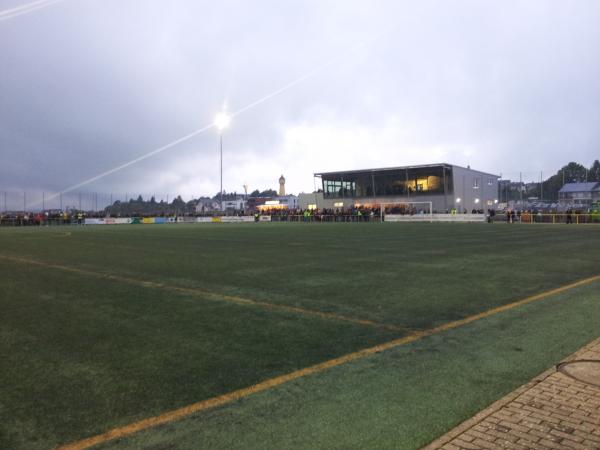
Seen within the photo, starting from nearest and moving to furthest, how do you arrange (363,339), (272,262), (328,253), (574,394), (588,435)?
(588,435) < (574,394) < (363,339) < (272,262) < (328,253)

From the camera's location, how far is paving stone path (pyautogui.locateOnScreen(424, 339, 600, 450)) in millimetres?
2777

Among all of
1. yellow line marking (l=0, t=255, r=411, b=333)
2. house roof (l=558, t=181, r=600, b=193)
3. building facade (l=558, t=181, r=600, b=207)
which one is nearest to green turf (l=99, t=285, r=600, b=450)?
yellow line marking (l=0, t=255, r=411, b=333)

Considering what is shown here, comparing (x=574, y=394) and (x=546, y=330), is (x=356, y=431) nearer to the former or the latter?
(x=574, y=394)

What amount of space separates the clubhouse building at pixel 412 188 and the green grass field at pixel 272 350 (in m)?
51.1

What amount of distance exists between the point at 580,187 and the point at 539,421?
343 feet

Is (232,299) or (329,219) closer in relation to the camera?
(232,299)

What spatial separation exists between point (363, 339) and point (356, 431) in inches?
87.0

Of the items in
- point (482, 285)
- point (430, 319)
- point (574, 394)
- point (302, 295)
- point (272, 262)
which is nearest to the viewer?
point (574, 394)

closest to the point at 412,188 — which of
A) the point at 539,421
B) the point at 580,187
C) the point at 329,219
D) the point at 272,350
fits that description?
the point at 329,219

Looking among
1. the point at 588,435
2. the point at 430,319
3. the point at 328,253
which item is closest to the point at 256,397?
the point at 588,435

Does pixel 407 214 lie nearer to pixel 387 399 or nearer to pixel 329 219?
pixel 329 219

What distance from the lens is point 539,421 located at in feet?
9.98

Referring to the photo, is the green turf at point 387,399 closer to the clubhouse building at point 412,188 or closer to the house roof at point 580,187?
the clubhouse building at point 412,188

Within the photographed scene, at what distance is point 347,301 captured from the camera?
7301mm
